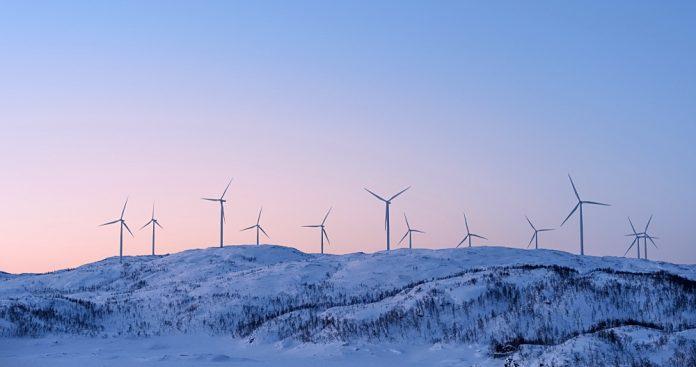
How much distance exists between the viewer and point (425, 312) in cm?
2684

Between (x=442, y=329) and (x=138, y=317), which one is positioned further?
(x=138, y=317)

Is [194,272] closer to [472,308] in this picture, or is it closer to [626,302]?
[472,308]

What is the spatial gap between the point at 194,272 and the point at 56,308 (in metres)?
26.7

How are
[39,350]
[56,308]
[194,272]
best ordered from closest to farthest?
[39,350]
[56,308]
[194,272]

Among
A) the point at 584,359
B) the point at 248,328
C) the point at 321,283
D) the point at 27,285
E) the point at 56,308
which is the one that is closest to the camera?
the point at 584,359

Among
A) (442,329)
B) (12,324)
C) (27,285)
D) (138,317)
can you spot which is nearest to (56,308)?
(138,317)

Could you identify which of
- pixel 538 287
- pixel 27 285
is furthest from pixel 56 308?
pixel 27 285

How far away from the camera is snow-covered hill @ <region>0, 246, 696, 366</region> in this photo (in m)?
18.2

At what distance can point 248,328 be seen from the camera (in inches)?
1158

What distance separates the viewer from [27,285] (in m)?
69.6

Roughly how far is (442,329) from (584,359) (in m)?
9.29

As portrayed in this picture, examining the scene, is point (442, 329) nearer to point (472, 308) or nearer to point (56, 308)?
point (472, 308)

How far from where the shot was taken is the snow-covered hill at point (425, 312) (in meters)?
18.2

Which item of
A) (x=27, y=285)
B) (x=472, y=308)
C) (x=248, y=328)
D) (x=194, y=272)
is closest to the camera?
(x=472, y=308)
